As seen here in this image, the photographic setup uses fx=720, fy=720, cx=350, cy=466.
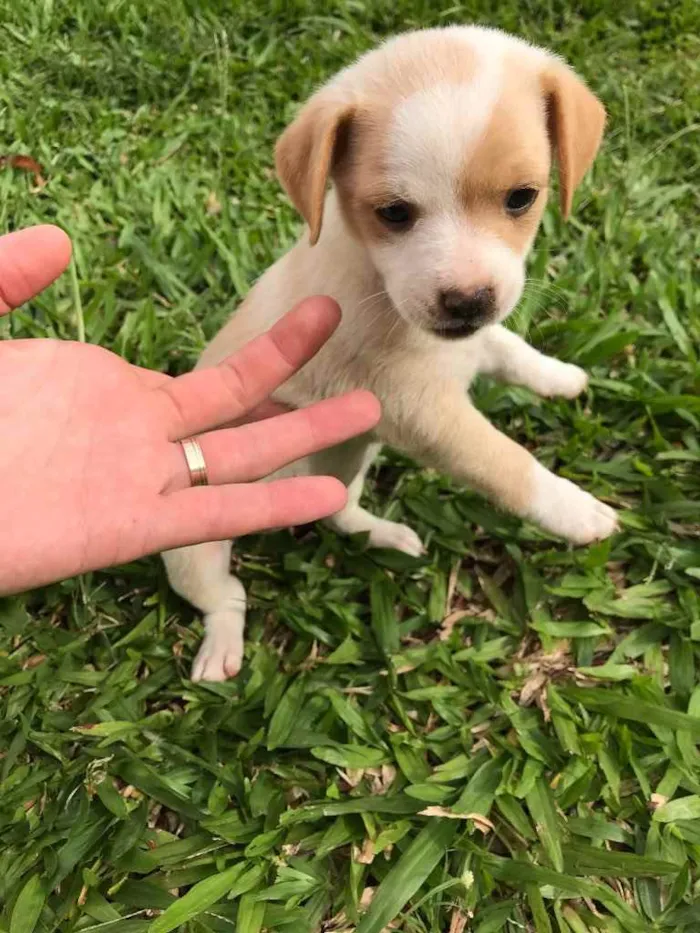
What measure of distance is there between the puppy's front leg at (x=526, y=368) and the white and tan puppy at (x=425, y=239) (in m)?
0.47

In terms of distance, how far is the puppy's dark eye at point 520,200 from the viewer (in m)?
2.28

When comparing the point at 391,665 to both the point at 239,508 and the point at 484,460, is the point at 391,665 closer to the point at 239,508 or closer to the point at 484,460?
the point at 484,460

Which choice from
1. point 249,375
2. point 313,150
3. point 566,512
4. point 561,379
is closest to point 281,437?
point 249,375

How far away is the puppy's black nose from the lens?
2.28 m

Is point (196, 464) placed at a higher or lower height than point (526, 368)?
higher

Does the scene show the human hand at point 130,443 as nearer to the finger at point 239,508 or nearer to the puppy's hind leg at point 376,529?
the finger at point 239,508

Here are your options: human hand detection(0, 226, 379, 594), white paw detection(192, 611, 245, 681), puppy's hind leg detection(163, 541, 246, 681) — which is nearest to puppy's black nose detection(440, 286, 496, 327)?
human hand detection(0, 226, 379, 594)

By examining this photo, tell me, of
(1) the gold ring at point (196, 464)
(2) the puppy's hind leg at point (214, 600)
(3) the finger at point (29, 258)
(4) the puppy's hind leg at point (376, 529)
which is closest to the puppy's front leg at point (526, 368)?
(4) the puppy's hind leg at point (376, 529)

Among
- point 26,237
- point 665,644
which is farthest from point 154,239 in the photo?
point 665,644

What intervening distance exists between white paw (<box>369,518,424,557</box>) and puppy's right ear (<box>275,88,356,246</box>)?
4.76ft

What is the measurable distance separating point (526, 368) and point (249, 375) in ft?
4.75

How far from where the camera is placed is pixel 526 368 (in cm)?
343

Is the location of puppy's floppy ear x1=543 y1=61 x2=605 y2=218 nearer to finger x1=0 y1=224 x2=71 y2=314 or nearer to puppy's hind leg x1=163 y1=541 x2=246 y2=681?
finger x1=0 y1=224 x2=71 y2=314

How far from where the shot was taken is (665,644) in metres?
3.09
